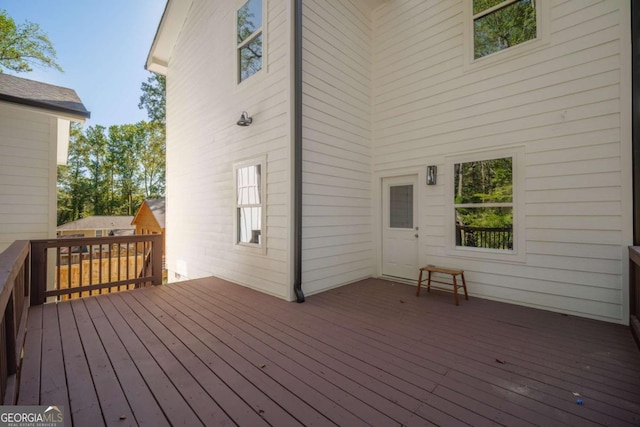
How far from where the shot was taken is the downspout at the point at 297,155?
12.9 feet

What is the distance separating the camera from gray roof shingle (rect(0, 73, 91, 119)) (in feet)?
13.6

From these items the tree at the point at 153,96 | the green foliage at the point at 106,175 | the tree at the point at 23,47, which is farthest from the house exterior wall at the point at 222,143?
the green foliage at the point at 106,175

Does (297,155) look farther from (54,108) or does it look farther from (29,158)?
(29,158)

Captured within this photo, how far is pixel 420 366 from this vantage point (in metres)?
2.27

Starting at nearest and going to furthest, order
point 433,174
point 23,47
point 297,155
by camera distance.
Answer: point 297,155 < point 433,174 < point 23,47

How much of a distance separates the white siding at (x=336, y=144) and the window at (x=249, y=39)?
948 millimetres

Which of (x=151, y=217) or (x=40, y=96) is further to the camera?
(x=151, y=217)

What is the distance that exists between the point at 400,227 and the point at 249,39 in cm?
426

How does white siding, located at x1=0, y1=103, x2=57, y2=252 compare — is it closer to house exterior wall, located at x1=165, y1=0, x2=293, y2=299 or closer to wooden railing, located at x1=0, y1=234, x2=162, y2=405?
wooden railing, located at x1=0, y1=234, x2=162, y2=405

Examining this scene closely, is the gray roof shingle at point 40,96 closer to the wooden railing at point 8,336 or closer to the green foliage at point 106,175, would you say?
the wooden railing at point 8,336

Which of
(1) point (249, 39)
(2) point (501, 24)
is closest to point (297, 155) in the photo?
(1) point (249, 39)

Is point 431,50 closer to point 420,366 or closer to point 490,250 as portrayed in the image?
point 490,250

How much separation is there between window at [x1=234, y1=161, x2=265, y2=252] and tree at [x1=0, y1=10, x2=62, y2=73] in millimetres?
14544

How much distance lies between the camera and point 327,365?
229 centimetres
